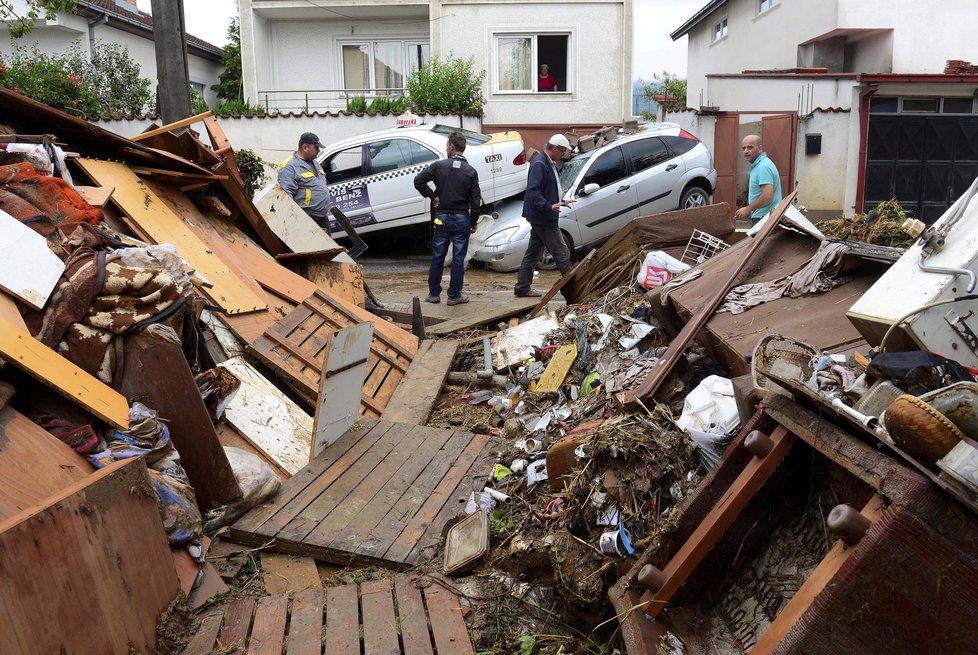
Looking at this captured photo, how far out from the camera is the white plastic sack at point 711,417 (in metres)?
3.28

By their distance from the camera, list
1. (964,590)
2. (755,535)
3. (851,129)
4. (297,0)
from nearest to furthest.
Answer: (964,590) < (755,535) < (851,129) < (297,0)

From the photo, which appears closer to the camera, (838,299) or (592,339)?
(838,299)

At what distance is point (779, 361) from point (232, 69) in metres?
22.8

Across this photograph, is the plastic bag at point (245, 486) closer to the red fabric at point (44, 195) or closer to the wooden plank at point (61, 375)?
the wooden plank at point (61, 375)

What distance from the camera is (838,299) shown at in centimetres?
427

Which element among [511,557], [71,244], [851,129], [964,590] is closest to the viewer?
[964,590]

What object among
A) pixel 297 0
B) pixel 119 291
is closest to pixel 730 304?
pixel 119 291

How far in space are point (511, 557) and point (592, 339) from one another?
258 cm

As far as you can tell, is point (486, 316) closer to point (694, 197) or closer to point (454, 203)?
point (454, 203)

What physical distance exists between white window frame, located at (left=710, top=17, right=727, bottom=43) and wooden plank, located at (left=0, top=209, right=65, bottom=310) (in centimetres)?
2264

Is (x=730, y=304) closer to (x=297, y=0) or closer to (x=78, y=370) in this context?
(x=78, y=370)

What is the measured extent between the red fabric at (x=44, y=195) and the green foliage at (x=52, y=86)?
11.0 metres

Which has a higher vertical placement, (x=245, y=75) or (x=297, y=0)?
(x=297, y=0)

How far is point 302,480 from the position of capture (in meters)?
4.14
